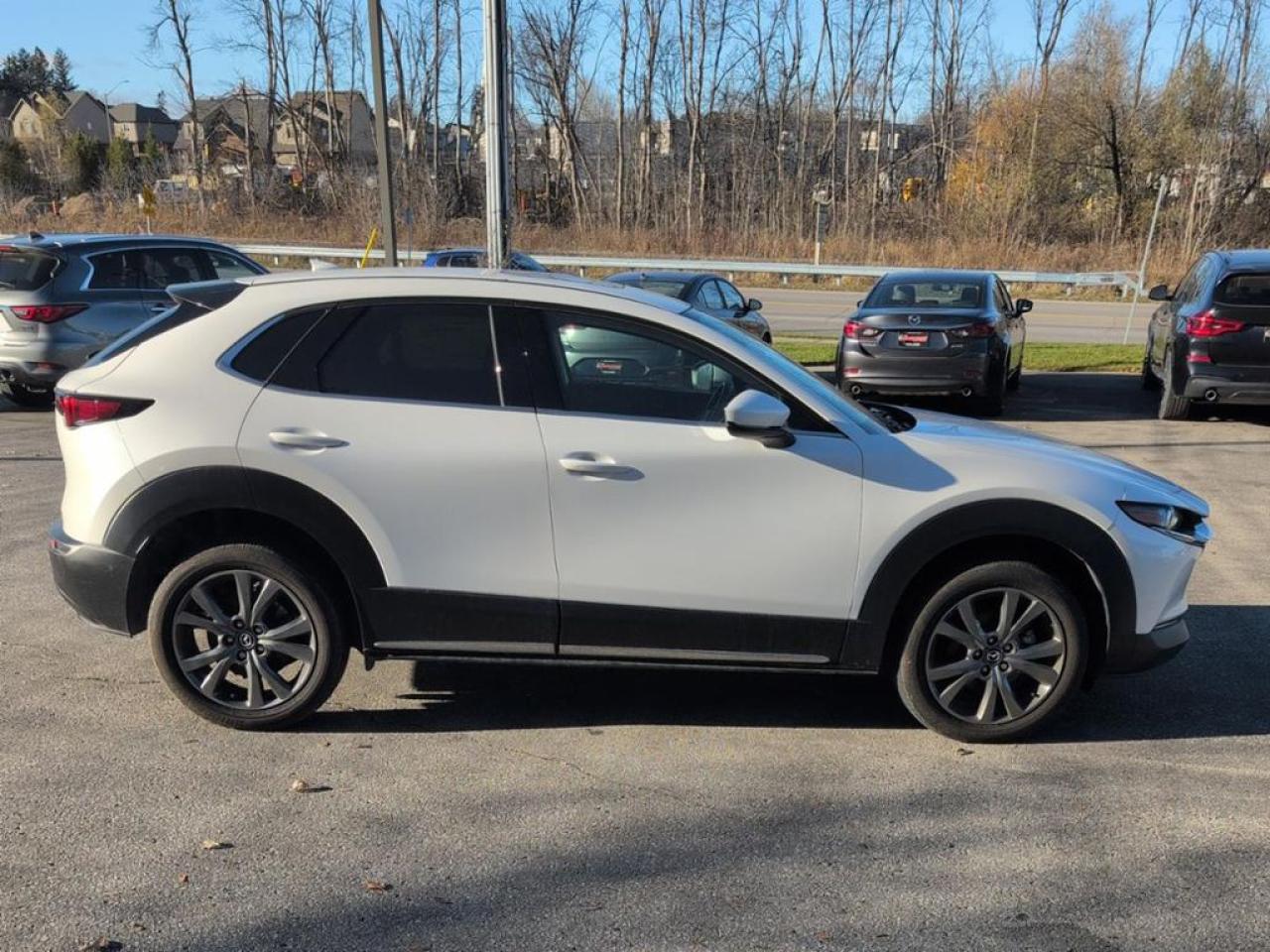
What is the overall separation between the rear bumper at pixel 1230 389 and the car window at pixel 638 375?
28.6 feet

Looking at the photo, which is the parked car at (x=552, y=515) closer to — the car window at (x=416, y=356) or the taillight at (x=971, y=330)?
the car window at (x=416, y=356)

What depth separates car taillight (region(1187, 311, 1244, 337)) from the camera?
10727mm

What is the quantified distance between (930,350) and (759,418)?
8280 millimetres

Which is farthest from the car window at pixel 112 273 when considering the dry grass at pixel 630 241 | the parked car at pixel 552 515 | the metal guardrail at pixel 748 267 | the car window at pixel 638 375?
the dry grass at pixel 630 241

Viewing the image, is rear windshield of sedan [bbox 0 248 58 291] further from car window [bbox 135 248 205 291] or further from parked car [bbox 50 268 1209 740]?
parked car [bbox 50 268 1209 740]

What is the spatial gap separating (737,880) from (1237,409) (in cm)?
1178

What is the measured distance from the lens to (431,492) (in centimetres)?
403

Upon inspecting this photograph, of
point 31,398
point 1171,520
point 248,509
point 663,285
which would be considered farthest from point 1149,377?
point 31,398

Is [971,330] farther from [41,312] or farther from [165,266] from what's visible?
[41,312]

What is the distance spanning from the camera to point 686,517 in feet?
13.3

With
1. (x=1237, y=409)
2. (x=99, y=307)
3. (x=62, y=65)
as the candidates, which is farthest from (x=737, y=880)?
(x=62, y=65)

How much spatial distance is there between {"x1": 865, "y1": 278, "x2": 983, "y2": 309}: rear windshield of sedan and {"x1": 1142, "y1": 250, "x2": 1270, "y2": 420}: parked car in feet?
7.27

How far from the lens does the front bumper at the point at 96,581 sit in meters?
Result: 4.14

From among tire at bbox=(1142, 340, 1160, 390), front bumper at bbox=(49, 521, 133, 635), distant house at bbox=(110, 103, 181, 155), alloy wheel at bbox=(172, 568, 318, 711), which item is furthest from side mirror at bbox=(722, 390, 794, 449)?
distant house at bbox=(110, 103, 181, 155)
